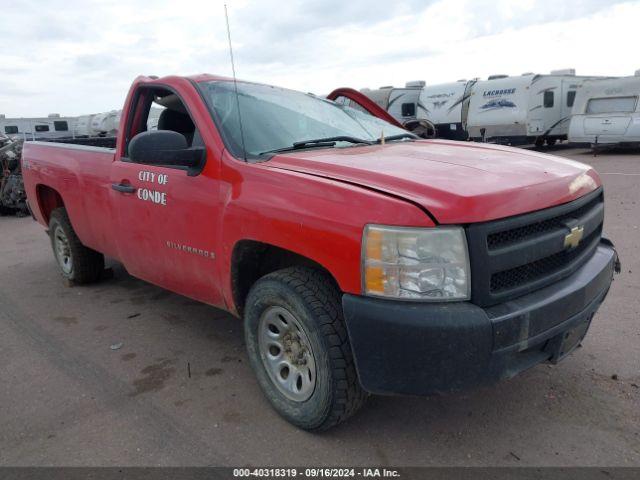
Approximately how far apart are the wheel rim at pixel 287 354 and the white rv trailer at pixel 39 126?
32980 millimetres

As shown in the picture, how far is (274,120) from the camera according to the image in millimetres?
3402

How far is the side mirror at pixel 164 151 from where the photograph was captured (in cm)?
308

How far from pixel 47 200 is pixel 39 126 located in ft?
110

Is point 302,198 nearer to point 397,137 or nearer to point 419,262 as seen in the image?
point 419,262

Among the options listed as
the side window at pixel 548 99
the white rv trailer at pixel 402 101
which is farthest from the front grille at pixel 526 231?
the white rv trailer at pixel 402 101

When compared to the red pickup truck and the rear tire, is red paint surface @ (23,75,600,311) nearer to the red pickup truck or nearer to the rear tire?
the red pickup truck

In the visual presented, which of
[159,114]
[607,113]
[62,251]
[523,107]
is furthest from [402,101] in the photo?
[159,114]

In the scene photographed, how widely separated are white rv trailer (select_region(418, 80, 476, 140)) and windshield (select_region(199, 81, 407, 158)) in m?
18.0

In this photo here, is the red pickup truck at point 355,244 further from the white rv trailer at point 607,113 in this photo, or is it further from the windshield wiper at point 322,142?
the white rv trailer at point 607,113

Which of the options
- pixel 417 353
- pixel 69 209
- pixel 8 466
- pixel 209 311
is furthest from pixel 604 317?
pixel 69 209

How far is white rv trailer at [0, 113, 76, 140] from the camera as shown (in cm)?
3281

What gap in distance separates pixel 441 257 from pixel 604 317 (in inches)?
102

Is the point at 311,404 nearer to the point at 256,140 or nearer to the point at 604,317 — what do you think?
the point at 256,140

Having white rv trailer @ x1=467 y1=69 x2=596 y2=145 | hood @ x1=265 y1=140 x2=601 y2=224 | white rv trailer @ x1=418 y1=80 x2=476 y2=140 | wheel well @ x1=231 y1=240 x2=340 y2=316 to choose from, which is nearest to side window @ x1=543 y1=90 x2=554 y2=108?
white rv trailer @ x1=467 y1=69 x2=596 y2=145
